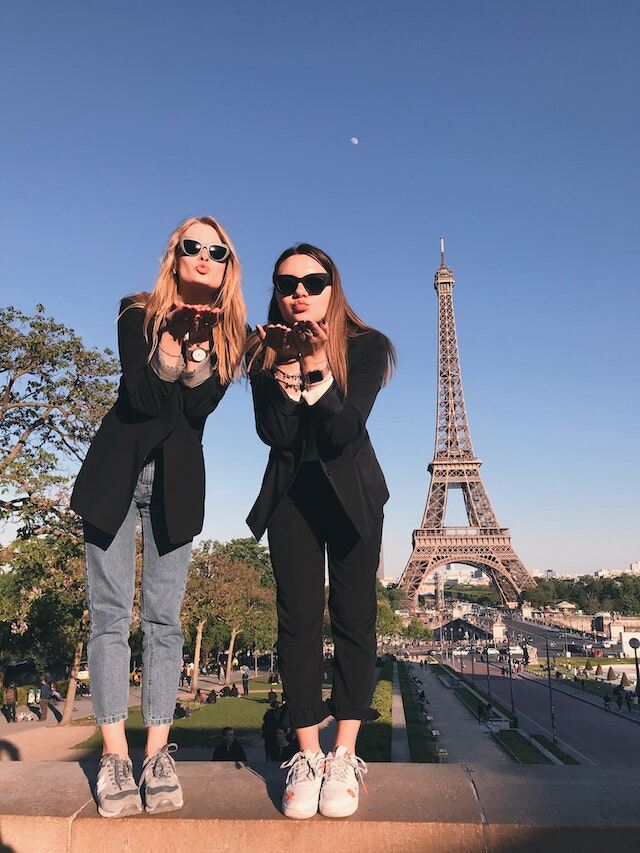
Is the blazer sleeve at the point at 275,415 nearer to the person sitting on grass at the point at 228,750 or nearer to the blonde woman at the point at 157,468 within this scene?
the blonde woman at the point at 157,468

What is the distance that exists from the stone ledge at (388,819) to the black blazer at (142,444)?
3.36 feet

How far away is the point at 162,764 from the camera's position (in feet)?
8.29

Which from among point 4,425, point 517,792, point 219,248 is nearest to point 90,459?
point 219,248

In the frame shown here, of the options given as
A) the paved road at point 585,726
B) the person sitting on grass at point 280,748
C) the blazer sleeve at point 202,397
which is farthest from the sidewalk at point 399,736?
the blazer sleeve at point 202,397

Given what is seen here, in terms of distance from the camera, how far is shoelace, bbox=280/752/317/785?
2416mm

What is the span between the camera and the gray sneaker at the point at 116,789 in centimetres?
235

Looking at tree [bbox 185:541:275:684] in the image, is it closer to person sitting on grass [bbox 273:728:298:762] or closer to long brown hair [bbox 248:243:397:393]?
person sitting on grass [bbox 273:728:298:762]

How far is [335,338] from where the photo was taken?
284 centimetres

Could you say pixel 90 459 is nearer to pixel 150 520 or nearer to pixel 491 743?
pixel 150 520

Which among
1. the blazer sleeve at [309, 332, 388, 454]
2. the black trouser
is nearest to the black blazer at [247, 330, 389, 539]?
the blazer sleeve at [309, 332, 388, 454]

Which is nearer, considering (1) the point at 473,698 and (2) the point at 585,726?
(2) the point at 585,726

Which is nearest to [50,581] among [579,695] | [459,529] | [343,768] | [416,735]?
[416,735]

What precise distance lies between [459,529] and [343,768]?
242 ft

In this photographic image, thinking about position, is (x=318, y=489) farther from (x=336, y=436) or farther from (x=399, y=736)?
(x=399, y=736)
